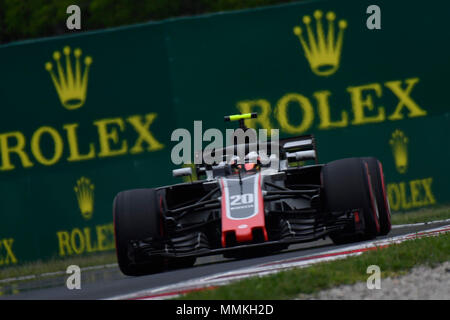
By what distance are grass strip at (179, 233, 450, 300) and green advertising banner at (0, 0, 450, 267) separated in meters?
7.08

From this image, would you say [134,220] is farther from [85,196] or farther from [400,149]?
[400,149]

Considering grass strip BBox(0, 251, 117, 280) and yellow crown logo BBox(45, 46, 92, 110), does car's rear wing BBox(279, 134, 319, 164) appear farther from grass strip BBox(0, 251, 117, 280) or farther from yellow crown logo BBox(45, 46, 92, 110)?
yellow crown logo BBox(45, 46, 92, 110)

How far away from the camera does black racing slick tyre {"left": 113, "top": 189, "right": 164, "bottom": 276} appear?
9266mm

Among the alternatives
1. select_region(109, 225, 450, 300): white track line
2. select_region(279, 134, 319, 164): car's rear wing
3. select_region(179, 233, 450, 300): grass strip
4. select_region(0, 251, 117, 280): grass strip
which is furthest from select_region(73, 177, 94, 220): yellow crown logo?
select_region(179, 233, 450, 300): grass strip

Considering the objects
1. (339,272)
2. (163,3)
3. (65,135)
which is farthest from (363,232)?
(163,3)

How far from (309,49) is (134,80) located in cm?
277

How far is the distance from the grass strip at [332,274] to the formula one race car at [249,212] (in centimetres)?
129

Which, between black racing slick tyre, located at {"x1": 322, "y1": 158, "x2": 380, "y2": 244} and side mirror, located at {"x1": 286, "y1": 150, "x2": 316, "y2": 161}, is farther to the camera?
side mirror, located at {"x1": 286, "y1": 150, "x2": 316, "y2": 161}

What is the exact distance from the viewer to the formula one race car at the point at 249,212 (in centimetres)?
894

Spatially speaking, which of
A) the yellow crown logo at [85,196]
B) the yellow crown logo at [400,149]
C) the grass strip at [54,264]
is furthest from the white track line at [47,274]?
the yellow crown logo at [400,149]

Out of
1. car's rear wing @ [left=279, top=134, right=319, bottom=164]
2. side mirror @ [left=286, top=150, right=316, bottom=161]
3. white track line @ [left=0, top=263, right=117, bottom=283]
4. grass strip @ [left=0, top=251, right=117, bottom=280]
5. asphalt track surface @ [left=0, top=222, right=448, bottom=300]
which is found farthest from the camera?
grass strip @ [left=0, top=251, right=117, bottom=280]

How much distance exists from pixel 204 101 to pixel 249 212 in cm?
601

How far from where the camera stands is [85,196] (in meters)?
14.9
